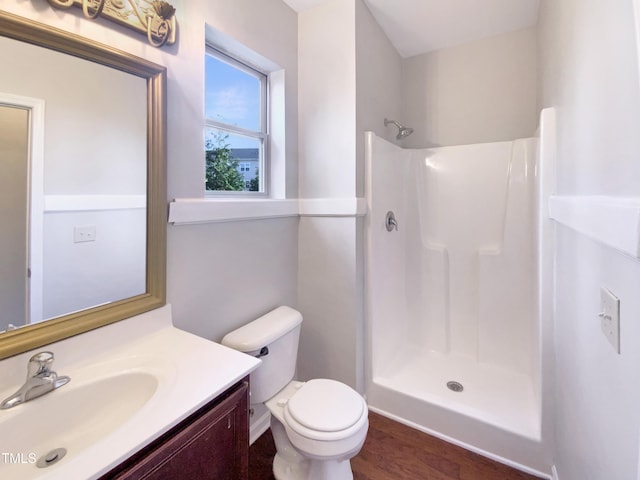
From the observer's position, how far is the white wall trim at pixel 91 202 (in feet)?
3.03

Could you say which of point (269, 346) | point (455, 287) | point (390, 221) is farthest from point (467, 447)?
point (390, 221)

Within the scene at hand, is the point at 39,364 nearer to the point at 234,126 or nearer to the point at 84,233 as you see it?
the point at 84,233

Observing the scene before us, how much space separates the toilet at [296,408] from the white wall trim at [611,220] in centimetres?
100

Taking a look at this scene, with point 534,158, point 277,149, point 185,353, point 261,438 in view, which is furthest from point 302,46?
point 261,438

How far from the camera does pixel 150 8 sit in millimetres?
1085

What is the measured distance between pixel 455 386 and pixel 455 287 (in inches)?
26.4

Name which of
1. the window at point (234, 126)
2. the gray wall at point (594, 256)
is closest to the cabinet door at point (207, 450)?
the gray wall at point (594, 256)

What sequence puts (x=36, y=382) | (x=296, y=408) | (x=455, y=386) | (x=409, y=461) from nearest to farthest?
(x=36, y=382), (x=296, y=408), (x=409, y=461), (x=455, y=386)

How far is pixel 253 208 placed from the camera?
1.53 m

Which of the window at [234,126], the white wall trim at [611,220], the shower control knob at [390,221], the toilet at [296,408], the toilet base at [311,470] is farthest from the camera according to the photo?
the shower control knob at [390,221]

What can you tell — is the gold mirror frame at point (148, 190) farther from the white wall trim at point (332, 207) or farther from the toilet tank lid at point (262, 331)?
the white wall trim at point (332, 207)

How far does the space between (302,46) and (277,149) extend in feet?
2.14

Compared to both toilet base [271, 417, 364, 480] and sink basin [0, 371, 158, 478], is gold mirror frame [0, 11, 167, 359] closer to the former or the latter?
sink basin [0, 371, 158, 478]

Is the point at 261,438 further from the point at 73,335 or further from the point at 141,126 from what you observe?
the point at 141,126
